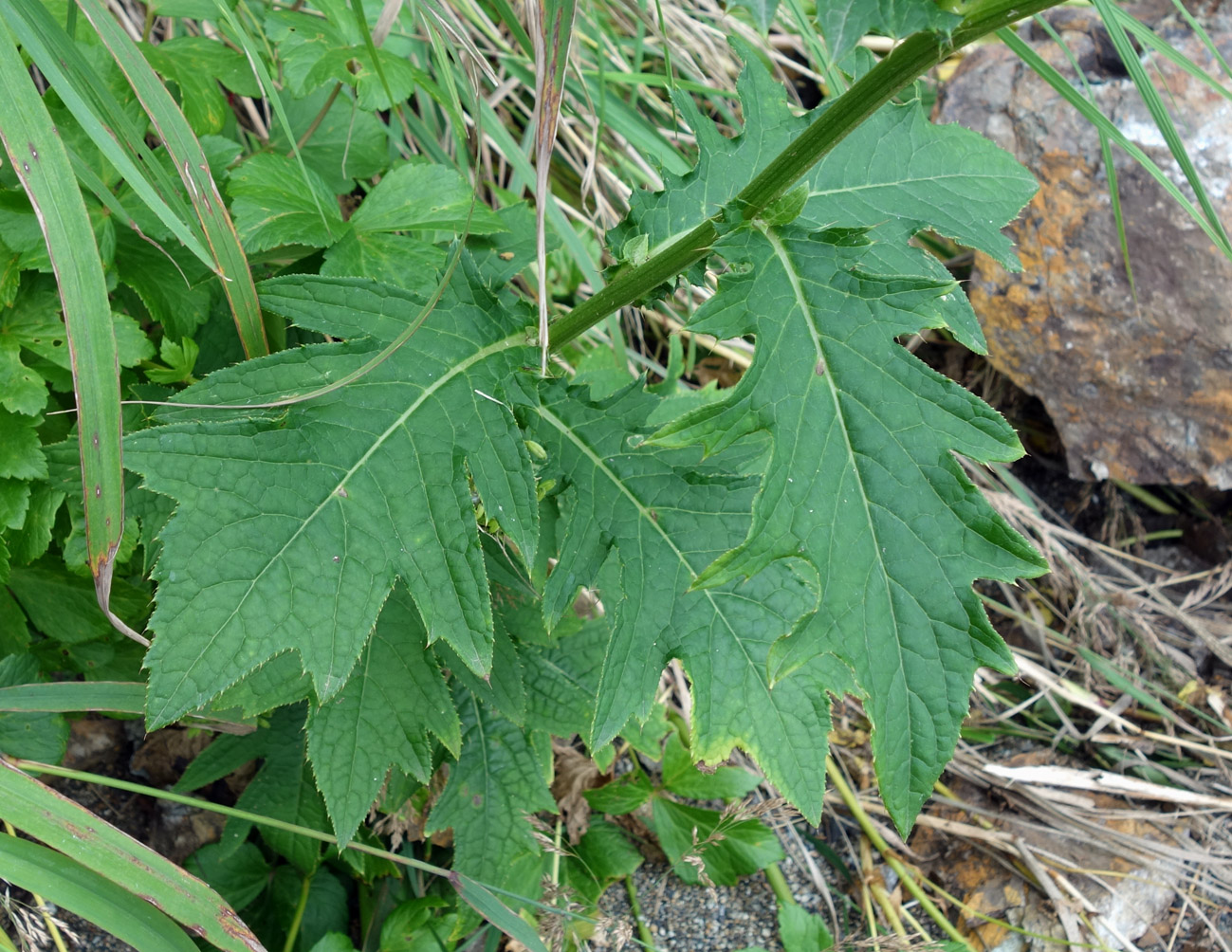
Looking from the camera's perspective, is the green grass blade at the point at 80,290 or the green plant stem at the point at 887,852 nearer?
the green grass blade at the point at 80,290

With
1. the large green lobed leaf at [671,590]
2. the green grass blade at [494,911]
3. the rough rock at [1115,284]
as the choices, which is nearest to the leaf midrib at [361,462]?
the large green lobed leaf at [671,590]

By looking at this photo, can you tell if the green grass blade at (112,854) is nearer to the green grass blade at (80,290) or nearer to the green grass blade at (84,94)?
the green grass blade at (80,290)

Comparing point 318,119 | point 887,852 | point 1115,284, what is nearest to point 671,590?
point 318,119

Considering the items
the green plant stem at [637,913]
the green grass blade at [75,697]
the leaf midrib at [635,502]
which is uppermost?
the leaf midrib at [635,502]

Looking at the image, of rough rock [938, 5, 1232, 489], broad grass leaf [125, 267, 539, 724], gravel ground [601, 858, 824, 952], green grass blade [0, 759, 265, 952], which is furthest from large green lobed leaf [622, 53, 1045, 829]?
rough rock [938, 5, 1232, 489]

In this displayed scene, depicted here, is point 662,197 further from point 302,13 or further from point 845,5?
point 302,13

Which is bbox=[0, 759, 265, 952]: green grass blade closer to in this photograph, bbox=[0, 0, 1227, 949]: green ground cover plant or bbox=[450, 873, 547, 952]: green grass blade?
bbox=[0, 0, 1227, 949]: green ground cover plant

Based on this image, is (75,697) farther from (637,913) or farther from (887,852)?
(887,852)

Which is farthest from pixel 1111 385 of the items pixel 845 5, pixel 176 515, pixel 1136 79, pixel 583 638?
pixel 176 515
